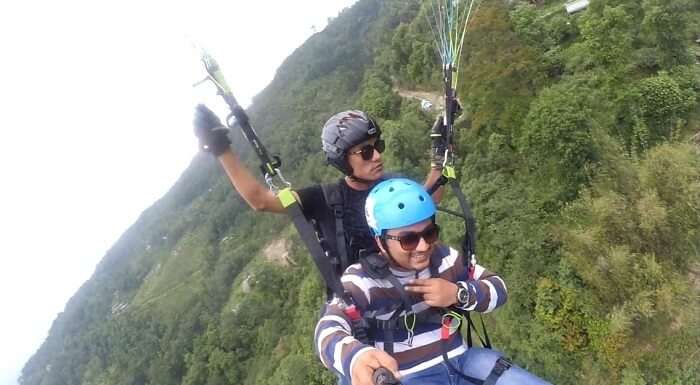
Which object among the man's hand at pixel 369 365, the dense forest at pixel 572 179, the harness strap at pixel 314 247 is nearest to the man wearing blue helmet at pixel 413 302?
the harness strap at pixel 314 247

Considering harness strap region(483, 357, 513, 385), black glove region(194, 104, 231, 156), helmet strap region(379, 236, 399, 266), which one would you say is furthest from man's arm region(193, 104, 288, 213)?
harness strap region(483, 357, 513, 385)

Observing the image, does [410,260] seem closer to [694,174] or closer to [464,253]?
[464,253]

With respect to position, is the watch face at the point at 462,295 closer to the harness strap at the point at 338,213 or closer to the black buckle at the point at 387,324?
the black buckle at the point at 387,324

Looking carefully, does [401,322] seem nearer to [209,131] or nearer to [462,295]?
[462,295]

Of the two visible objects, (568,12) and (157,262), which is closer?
(568,12)

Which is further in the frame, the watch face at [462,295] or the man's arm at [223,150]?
the man's arm at [223,150]

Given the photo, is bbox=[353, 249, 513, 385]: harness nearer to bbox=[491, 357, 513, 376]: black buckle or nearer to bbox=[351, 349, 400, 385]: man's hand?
bbox=[491, 357, 513, 376]: black buckle

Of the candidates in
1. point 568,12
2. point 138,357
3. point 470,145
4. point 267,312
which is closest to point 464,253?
point 470,145
